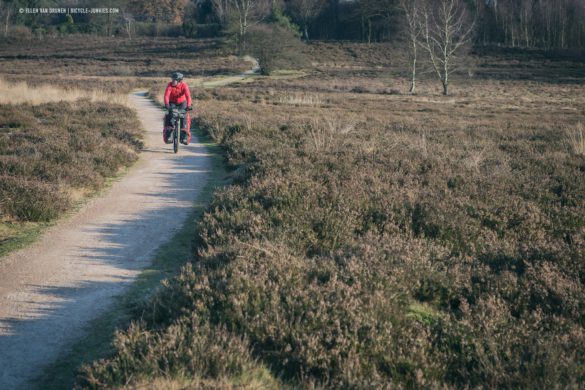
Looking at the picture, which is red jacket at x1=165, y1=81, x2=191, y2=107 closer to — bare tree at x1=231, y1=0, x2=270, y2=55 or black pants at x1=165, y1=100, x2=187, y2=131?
black pants at x1=165, y1=100, x2=187, y2=131

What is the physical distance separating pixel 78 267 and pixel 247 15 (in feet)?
330

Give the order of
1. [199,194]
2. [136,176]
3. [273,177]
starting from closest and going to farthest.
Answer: [273,177] → [199,194] → [136,176]

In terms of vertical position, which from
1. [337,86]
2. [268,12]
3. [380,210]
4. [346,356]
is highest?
[268,12]

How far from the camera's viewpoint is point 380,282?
496 cm

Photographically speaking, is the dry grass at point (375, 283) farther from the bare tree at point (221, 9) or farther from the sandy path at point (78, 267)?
the bare tree at point (221, 9)

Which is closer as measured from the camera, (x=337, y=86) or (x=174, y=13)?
(x=337, y=86)

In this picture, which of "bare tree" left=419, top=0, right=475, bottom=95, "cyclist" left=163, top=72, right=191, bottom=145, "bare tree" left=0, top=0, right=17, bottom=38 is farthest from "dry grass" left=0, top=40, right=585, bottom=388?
"bare tree" left=0, top=0, right=17, bottom=38

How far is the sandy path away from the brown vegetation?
69 centimetres

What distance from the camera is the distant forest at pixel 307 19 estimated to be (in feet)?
311

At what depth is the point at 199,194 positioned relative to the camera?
9.84 m

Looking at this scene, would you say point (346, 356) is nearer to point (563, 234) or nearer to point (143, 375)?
point (143, 375)

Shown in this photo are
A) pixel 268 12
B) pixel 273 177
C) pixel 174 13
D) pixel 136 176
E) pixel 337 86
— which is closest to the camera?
pixel 273 177

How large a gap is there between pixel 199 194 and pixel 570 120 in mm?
24844

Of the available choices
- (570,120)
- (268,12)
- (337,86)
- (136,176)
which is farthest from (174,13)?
(136,176)
